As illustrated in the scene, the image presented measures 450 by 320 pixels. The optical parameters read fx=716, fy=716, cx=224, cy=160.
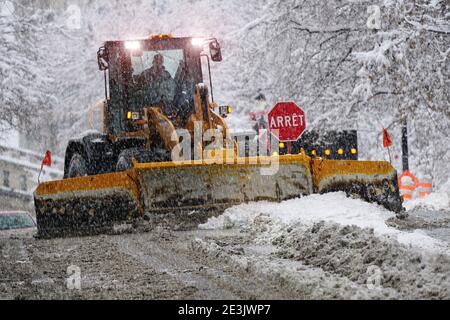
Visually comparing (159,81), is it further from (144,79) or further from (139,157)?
(139,157)

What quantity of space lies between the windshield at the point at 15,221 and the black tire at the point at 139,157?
4.43m

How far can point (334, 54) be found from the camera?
56.8ft

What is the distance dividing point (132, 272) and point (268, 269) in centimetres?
127

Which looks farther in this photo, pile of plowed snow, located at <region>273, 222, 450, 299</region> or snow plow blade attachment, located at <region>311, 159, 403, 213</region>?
snow plow blade attachment, located at <region>311, 159, 403, 213</region>

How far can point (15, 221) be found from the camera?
1405 cm

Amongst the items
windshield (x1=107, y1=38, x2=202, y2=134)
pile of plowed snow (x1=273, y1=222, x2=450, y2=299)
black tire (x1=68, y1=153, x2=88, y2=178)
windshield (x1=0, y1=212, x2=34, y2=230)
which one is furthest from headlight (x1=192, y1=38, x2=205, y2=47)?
windshield (x1=0, y1=212, x2=34, y2=230)

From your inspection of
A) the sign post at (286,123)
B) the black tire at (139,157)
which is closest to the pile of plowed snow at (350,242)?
the black tire at (139,157)

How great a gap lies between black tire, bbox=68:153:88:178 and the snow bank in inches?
101

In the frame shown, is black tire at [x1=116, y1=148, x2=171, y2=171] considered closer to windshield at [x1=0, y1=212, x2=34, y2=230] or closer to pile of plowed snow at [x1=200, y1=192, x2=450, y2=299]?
pile of plowed snow at [x1=200, y1=192, x2=450, y2=299]

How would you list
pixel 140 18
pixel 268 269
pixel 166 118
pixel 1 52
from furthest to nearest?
1. pixel 140 18
2. pixel 1 52
3. pixel 166 118
4. pixel 268 269

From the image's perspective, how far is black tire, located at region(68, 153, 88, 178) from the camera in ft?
36.9

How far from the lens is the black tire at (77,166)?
11242mm

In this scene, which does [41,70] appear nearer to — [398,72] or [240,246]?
[398,72]

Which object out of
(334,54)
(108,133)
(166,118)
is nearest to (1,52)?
(334,54)
